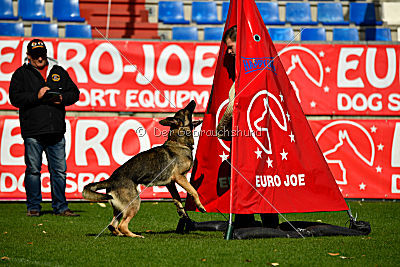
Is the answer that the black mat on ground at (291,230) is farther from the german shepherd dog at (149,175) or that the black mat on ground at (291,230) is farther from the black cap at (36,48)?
the black cap at (36,48)

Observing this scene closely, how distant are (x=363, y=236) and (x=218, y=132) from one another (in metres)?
1.89

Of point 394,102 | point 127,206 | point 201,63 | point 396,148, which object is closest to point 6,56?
point 201,63

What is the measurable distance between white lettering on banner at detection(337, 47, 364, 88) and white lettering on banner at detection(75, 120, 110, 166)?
424cm

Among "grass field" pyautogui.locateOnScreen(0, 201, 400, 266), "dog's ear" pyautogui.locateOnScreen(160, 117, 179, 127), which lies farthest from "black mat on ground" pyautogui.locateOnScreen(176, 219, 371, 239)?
"dog's ear" pyautogui.locateOnScreen(160, 117, 179, 127)

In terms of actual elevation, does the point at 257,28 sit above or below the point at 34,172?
above

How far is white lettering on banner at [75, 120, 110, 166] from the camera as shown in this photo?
32.7ft

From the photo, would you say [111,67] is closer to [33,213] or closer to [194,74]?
[194,74]

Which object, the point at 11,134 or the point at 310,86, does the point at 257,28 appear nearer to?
the point at 310,86

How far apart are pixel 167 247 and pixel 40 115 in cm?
364

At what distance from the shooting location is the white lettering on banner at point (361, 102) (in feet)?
33.6

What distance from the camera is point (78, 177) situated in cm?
991

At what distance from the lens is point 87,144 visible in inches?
393

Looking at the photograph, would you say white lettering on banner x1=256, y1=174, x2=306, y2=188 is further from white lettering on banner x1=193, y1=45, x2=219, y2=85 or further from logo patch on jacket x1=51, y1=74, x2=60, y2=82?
white lettering on banner x1=193, y1=45, x2=219, y2=85

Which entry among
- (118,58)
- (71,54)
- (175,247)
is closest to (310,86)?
(118,58)
